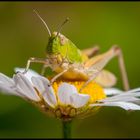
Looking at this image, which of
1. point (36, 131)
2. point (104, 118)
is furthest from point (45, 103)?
point (104, 118)

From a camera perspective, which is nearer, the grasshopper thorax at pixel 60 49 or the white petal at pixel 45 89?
the white petal at pixel 45 89

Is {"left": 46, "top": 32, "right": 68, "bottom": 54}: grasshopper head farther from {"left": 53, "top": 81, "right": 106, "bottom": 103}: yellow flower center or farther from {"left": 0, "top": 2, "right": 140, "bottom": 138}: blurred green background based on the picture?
{"left": 0, "top": 2, "right": 140, "bottom": 138}: blurred green background

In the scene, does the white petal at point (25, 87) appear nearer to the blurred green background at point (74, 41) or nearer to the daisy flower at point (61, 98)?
the daisy flower at point (61, 98)

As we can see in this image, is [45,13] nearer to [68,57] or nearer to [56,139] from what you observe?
[56,139]

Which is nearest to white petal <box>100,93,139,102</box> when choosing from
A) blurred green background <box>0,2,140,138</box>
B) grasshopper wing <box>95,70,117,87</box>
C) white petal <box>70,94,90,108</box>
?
white petal <box>70,94,90,108</box>

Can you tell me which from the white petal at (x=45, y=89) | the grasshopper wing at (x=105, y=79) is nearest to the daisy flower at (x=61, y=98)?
the white petal at (x=45, y=89)
